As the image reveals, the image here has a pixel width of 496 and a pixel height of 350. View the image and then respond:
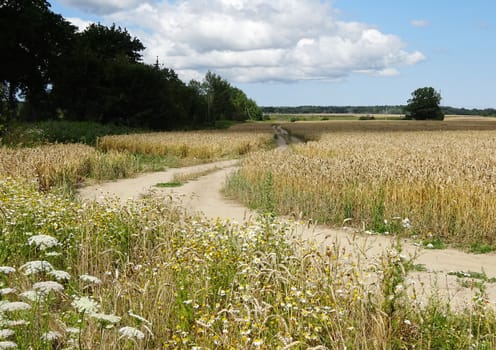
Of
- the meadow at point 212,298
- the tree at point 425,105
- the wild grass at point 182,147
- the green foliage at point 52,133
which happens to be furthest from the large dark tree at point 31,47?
the tree at point 425,105

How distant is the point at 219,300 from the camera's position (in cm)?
551

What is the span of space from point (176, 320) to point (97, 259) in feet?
7.59

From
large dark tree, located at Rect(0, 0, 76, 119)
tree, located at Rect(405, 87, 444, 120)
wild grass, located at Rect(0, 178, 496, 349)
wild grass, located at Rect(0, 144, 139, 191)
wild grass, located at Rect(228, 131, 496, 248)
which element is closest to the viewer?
wild grass, located at Rect(0, 178, 496, 349)

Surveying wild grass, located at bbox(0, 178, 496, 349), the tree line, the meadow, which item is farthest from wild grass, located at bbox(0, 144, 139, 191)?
the tree line

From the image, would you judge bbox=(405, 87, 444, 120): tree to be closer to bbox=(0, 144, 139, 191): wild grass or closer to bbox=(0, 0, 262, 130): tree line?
bbox=(0, 0, 262, 130): tree line

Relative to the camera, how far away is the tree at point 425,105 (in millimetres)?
132250

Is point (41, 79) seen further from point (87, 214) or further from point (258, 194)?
point (87, 214)

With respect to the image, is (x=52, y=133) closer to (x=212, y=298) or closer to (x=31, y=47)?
(x=31, y=47)

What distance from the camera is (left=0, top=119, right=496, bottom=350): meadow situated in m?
4.32

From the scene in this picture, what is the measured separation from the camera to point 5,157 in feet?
57.0

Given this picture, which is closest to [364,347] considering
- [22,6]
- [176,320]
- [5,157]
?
[176,320]

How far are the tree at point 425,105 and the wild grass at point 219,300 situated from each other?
136 meters

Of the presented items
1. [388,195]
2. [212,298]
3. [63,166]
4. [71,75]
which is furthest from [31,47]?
[212,298]

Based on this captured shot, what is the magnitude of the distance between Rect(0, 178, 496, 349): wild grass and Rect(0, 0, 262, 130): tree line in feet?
124
